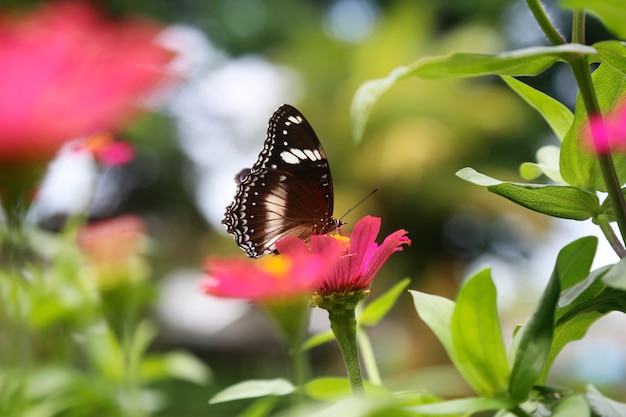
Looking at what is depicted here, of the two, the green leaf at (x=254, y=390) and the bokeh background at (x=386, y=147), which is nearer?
the green leaf at (x=254, y=390)

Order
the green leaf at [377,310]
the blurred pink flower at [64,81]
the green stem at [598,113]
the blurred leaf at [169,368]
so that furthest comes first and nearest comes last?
1. the blurred leaf at [169,368]
2. the green leaf at [377,310]
3. the green stem at [598,113]
4. the blurred pink flower at [64,81]

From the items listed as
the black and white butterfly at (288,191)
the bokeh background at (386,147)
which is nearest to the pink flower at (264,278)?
the black and white butterfly at (288,191)

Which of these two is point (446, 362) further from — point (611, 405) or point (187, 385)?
point (611, 405)

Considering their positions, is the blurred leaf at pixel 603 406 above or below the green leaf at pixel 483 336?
below

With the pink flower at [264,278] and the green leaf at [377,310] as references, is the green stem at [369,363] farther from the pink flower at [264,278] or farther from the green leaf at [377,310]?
the pink flower at [264,278]

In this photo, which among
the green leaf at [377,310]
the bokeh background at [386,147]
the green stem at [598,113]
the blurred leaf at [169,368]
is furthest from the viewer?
the bokeh background at [386,147]
